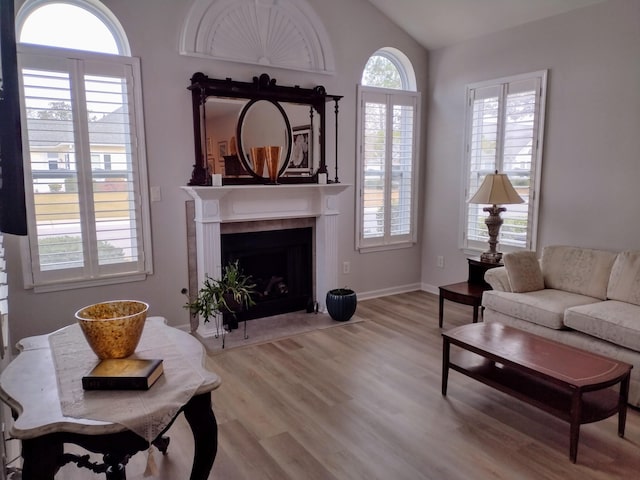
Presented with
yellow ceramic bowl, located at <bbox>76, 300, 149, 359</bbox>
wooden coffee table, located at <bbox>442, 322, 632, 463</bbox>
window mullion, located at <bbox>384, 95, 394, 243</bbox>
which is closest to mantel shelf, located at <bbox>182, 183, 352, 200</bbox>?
window mullion, located at <bbox>384, 95, 394, 243</bbox>

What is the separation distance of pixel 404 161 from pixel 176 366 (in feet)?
13.3

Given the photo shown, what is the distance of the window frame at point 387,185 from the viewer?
4.90 metres

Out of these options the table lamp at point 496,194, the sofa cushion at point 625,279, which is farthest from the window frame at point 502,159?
the sofa cushion at point 625,279

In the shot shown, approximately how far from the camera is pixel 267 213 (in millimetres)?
4320

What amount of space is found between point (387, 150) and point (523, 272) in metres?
2.01

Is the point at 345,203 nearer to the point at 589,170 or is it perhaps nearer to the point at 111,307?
the point at 589,170

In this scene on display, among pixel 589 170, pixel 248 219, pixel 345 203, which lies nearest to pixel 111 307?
pixel 248 219

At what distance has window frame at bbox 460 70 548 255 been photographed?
13.8 ft

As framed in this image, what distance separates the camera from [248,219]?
422 cm

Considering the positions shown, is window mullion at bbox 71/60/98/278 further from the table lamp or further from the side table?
the table lamp

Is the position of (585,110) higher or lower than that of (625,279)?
higher

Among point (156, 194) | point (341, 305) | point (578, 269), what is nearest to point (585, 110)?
point (578, 269)

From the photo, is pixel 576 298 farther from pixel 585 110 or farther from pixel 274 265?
pixel 274 265

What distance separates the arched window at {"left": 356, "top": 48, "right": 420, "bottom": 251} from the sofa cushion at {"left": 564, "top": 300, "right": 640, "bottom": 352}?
231 cm
